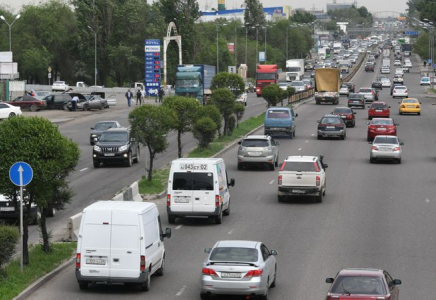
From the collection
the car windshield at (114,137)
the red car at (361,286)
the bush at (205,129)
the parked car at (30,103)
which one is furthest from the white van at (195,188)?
the parked car at (30,103)

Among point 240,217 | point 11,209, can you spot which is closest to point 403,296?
point 240,217

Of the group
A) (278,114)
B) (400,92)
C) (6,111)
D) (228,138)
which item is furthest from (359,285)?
(400,92)

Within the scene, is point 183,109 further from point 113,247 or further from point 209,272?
point 209,272

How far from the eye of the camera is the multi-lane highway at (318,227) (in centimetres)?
2219

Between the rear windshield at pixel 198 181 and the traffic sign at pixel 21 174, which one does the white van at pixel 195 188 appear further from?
the traffic sign at pixel 21 174

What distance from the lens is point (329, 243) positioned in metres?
27.7

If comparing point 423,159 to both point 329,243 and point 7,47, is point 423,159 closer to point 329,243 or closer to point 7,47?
point 329,243

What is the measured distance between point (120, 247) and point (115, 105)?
73.8 metres

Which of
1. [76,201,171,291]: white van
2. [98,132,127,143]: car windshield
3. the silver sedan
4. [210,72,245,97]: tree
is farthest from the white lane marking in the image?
[210,72,245,97]: tree

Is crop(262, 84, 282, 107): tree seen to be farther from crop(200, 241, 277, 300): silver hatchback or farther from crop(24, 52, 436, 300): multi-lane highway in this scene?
crop(200, 241, 277, 300): silver hatchback

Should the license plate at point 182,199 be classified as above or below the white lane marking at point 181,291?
above

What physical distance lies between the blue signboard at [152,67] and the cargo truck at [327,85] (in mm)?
15379

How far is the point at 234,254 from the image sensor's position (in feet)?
67.4

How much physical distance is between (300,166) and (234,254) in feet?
49.8
